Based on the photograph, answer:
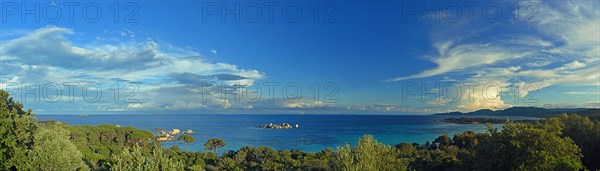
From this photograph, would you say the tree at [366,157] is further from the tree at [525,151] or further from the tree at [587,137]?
the tree at [587,137]

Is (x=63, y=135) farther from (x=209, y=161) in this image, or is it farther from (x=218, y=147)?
(x=218, y=147)

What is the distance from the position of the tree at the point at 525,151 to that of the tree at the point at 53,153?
31.3 metres

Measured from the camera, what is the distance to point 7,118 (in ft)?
94.3

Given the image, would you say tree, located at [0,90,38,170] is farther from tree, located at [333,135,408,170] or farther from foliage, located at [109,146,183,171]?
tree, located at [333,135,408,170]

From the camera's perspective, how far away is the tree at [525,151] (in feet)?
73.1

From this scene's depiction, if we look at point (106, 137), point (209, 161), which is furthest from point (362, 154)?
point (106, 137)

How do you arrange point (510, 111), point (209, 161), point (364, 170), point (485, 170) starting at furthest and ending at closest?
1. point (510, 111)
2. point (209, 161)
3. point (485, 170)
4. point (364, 170)

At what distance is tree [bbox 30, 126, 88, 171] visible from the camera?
26.7 metres

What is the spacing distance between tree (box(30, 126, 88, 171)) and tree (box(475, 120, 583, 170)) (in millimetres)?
31325

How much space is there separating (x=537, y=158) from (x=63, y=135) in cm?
3587

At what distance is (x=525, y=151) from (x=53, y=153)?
34064mm

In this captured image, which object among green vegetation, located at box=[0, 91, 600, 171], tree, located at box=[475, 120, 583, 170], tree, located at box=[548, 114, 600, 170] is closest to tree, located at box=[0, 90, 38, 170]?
green vegetation, located at box=[0, 91, 600, 171]

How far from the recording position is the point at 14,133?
2938 cm

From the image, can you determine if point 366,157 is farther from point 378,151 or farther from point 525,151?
point 525,151
